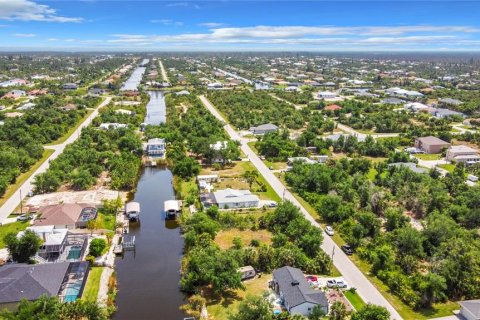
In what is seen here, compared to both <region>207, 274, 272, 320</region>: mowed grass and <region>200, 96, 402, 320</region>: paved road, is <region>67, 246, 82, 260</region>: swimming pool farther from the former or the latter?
<region>200, 96, 402, 320</region>: paved road

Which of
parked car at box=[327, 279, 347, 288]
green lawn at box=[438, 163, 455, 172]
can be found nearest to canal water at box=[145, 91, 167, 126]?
green lawn at box=[438, 163, 455, 172]

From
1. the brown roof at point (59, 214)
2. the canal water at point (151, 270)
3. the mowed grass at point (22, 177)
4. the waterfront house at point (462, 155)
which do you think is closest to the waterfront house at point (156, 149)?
the mowed grass at point (22, 177)

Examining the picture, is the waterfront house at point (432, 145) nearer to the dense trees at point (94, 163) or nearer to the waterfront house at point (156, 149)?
the waterfront house at point (156, 149)

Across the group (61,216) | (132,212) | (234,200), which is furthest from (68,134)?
(234,200)

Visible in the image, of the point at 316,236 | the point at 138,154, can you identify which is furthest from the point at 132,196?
the point at 316,236

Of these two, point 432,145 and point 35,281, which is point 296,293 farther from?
point 432,145
